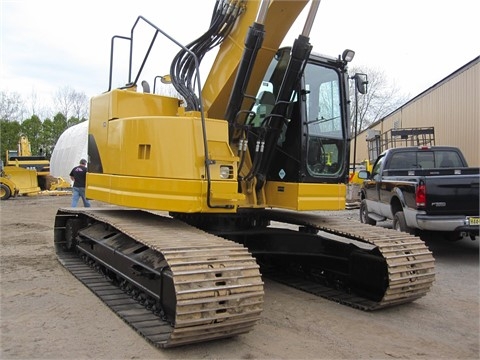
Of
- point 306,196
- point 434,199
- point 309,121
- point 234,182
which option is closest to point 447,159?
point 434,199

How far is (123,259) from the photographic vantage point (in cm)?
512

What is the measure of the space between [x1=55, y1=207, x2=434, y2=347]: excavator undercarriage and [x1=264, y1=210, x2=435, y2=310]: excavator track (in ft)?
0.04

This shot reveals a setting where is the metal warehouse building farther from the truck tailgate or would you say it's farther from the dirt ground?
the dirt ground

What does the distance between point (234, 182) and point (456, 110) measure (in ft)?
44.3

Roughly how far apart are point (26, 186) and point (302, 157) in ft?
63.8

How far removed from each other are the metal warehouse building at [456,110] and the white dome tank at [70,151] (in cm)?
1701

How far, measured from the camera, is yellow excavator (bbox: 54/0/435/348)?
14.0 feet

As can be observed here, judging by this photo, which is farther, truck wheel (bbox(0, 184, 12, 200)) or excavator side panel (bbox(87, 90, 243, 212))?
truck wheel (bbox(0, 184, 12, 200))

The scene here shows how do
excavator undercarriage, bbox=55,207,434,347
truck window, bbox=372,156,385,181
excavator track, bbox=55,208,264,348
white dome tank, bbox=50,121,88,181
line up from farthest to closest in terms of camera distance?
white dome tank, bbox=50,121,88,181, truck window, bbox=372,156,385,181, excavator undercarriage, bbox=55,207,434,347, excavator track, bbox=55,208,264,348

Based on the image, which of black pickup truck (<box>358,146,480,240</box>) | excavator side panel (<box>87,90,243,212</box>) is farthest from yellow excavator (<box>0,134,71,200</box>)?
excavator side panel (<box>87,90,243,212</box>)

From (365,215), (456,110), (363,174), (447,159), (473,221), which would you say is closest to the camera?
(473,221)

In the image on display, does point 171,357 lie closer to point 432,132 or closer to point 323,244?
point 323,244

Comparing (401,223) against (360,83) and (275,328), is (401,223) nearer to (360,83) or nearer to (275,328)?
(360,83)

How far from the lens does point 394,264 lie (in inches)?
189
